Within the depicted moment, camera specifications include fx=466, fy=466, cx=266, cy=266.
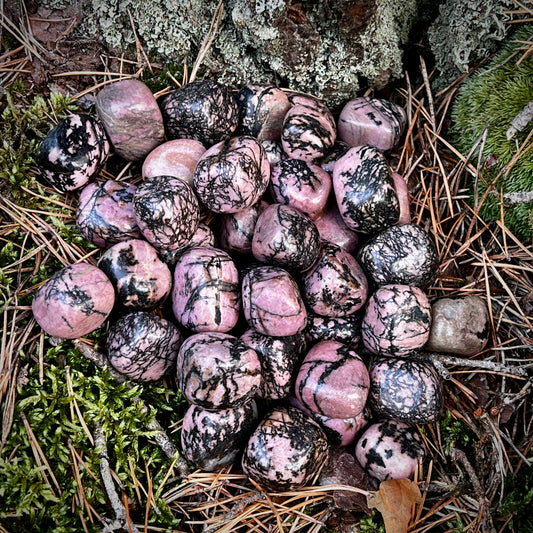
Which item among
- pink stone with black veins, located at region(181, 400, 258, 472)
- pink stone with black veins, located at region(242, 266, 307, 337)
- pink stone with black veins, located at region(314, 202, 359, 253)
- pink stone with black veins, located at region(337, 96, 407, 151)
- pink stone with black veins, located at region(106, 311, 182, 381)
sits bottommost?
pink stone with black veins, located at region(181, 400, 258, 472)

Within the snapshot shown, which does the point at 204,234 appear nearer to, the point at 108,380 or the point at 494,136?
the point at 108,380

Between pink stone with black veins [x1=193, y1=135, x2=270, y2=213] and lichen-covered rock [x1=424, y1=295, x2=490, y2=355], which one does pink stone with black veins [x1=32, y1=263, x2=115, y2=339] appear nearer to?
pink stone with black veins [x1=193, y1=135, x2=270, y2=213]

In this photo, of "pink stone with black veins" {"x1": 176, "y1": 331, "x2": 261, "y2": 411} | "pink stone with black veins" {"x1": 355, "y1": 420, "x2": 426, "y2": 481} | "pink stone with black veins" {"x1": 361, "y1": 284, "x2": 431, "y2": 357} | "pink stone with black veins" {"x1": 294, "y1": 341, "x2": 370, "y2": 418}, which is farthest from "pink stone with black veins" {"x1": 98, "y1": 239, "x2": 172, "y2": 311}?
"pink stone with black veins" {"x1": 355, "y1": 420, "x2": 426, "y2": 481}

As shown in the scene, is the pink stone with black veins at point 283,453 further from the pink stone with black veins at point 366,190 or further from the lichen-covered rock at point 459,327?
the pink stone with black veins at point 366,190

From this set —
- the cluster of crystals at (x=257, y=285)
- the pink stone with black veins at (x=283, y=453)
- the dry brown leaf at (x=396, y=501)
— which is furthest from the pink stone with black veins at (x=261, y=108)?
the dry brown leaf at (x=396, y=501)

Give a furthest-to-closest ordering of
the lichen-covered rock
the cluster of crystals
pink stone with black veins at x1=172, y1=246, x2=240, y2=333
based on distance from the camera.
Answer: the lichen-covered rock, pink stone with black veins at x1=172, y1=246, x2=240, y2=333, the cluster of crystals

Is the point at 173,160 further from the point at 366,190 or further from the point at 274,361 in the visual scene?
the point at 274,361

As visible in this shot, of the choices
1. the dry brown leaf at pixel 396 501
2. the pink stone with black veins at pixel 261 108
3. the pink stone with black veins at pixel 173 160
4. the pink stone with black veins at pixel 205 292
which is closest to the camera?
the dry brown leaf at pixel 396 501
